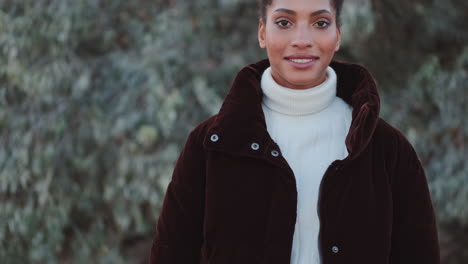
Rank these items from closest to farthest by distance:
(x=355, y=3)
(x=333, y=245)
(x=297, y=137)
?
(x=333, y=245)
(x=297, y=137)
(x=355, y=3)

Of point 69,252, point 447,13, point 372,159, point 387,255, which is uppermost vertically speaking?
point 447,13

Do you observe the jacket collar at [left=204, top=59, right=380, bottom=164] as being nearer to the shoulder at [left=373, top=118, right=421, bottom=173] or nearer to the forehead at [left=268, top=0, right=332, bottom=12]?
the shoulder at [left=373, top=118, right=421, bottom=173]

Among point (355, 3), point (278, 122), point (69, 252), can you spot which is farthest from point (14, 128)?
point (278, 122)

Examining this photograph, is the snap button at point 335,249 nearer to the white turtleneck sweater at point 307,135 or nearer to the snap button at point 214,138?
the white turtleneck sweater at point 307,135

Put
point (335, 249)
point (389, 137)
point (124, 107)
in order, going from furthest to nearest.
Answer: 1. point (124, 107)
2. point (389, 137)
3. point (335, 249)

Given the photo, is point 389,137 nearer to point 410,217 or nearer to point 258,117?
point 410,217

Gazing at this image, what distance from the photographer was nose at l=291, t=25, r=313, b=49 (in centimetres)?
178

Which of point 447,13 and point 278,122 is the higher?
point 447,13

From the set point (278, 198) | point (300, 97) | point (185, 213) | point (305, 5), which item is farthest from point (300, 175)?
point (305, 5)

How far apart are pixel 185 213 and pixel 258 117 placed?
33 cm

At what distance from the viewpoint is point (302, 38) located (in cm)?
178

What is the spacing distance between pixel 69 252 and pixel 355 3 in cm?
231

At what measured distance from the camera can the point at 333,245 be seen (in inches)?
68.2

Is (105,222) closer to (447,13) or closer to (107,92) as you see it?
(107,92)
